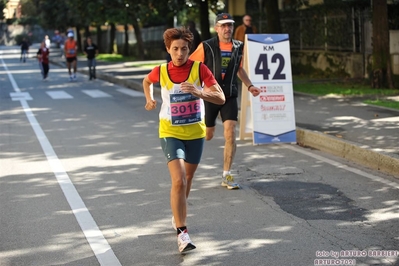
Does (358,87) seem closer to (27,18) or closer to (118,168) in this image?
(118,168)

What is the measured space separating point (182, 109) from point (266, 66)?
628cm

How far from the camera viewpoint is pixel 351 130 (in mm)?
12820

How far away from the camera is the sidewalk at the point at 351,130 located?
10.4 meters

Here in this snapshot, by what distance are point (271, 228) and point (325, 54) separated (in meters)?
19.6

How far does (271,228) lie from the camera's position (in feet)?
23.5

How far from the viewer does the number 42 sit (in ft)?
41.6

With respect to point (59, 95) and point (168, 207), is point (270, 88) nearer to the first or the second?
point (168, 207)

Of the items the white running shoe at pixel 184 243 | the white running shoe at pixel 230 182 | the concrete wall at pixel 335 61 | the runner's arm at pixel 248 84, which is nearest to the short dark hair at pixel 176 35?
the white running shoe at pixel 184 243

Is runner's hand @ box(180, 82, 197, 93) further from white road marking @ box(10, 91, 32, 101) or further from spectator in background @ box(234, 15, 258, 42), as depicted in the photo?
white road marking @ box(10, 91, 32, 101)

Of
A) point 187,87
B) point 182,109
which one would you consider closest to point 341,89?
point 182,109

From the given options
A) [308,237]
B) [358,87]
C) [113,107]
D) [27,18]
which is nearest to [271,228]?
[308,237]

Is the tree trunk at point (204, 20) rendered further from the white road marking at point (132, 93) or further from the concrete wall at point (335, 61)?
the white road marking at point (132, 93)

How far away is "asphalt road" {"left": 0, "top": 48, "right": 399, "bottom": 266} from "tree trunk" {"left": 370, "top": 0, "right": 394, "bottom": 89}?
7.61 m

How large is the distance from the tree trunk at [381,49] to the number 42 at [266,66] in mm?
7289
